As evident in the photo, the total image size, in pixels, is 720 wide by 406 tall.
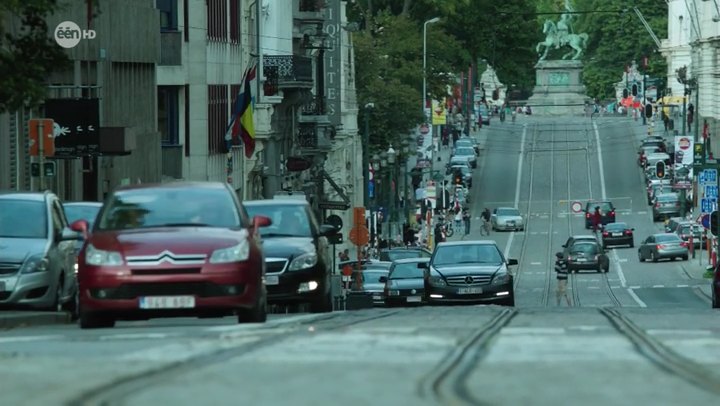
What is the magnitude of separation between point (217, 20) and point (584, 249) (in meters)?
17.6

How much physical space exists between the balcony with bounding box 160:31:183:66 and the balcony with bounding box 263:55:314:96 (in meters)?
9.96

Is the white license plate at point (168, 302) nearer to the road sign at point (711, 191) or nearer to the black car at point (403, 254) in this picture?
the black car at point (403, 254)

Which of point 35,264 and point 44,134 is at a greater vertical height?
point 44,134

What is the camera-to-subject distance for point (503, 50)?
129875 mm

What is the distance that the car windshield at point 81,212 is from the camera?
96.8 feet

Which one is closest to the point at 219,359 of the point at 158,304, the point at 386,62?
the point at 158,304

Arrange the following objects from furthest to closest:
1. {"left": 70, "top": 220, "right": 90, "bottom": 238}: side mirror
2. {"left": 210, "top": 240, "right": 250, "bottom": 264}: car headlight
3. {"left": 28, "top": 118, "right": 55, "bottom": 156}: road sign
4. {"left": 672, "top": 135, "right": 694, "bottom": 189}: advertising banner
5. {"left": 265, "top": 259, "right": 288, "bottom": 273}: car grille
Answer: {"left": 672, "top": 135, "right": 694, "bottom": 189}: advertising banner → {"left": 28, "top": 118, "right": 55, "bottom": 156}: road sign → {"left": 265, "top": 259, "right": 288, "bottom": 273}: car grille → {"left": 70, "top": 220, "right": 90, "bottom": 238}: side mirror → {"left": 210, "top": 240, "right": 250, "bottom": 264}: car headlight

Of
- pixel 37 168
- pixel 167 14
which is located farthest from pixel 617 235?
pixel 37 168

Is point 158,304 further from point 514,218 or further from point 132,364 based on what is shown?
point 514,218

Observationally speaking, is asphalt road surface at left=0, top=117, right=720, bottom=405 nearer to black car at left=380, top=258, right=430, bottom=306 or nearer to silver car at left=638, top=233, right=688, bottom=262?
black car at left=380, top=258, right=430, bottom=306

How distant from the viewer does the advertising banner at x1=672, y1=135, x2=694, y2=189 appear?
100656mm

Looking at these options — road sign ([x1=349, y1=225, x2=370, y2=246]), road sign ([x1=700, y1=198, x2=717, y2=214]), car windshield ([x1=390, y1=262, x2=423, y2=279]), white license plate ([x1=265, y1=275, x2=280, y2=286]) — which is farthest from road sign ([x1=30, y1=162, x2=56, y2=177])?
road sign ([x1=700, y1=198, x2=717, y2=214])

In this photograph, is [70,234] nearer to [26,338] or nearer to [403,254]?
[26,338]

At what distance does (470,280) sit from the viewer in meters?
37.1
